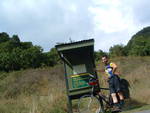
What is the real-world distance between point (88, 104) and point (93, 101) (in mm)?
189

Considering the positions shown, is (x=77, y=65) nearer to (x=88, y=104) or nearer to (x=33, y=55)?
(x=88, y=104)

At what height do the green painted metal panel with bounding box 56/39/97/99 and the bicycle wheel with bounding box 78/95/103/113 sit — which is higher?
the green painted metal panel with bounding box 56/39/97/99

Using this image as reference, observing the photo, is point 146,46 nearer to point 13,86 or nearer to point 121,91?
point 13,86

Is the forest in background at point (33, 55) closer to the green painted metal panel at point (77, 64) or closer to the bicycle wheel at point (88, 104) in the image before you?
the green painted metal panel at point (77, 64)

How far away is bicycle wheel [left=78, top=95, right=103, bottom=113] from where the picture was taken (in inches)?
336

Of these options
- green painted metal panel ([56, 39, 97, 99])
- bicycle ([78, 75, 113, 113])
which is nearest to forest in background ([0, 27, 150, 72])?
green painted metal panel ([56, 39, 97, 99])

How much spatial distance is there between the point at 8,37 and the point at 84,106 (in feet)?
190

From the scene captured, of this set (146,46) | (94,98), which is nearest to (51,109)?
(94,98)

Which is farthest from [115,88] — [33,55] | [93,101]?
[33,55]

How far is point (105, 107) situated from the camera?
8.50 metres

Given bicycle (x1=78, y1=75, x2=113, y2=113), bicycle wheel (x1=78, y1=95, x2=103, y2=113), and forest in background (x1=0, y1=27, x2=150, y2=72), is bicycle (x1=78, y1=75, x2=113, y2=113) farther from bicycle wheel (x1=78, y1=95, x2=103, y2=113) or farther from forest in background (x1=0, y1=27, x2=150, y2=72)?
forest in background (x1=0, y1=27, x2=150, y2=72)

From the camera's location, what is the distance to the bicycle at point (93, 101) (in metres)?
8.39

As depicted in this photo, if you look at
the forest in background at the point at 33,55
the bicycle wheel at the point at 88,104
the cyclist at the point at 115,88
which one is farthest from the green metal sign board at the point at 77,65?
the forest in background at the point at 33,55

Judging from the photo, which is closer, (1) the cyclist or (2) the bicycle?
(1) the cyclist
